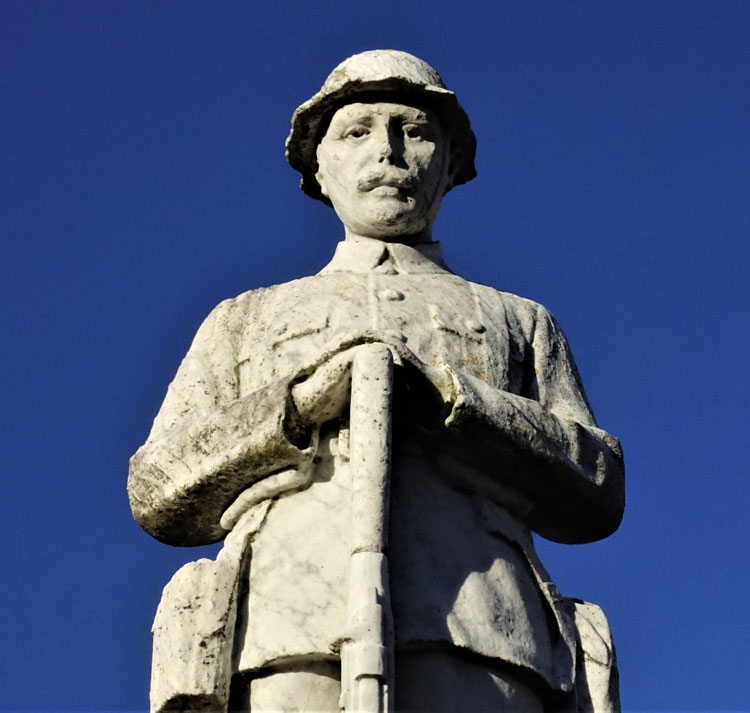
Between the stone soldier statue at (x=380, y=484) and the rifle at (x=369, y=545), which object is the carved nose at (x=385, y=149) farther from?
the rifle at (x=369, y=545)

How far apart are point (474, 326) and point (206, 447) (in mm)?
1737

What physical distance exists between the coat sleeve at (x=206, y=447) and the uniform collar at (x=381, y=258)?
0.81 m

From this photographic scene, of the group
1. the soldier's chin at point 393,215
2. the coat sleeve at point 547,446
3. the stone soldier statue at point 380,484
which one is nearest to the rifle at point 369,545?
the stone soldier statue at point 380,484

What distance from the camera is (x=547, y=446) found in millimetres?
10922

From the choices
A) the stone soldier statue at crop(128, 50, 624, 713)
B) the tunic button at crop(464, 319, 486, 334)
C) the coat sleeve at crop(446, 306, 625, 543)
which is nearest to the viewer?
the stone soldier statue at crop(128, 50, 624, 713)

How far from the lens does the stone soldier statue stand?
10234mm

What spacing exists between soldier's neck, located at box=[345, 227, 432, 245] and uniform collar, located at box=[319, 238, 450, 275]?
2cm

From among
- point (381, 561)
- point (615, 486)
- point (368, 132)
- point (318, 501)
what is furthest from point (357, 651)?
point (368, 132)

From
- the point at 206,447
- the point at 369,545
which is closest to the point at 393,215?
the point at 206,447

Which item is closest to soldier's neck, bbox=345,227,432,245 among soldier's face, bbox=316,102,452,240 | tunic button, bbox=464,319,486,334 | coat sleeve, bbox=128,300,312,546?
soldier's face, bbox=316,102,452,240

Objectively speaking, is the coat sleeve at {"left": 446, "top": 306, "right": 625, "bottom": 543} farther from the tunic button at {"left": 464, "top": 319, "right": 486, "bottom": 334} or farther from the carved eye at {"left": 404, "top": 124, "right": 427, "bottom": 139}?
the carved eye at {"left": 404, "top": 124, "right": 427, "bottom": 139}

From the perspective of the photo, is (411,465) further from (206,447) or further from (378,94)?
(378,94)

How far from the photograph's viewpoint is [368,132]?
1223 cm

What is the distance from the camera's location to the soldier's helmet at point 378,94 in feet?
40.0
